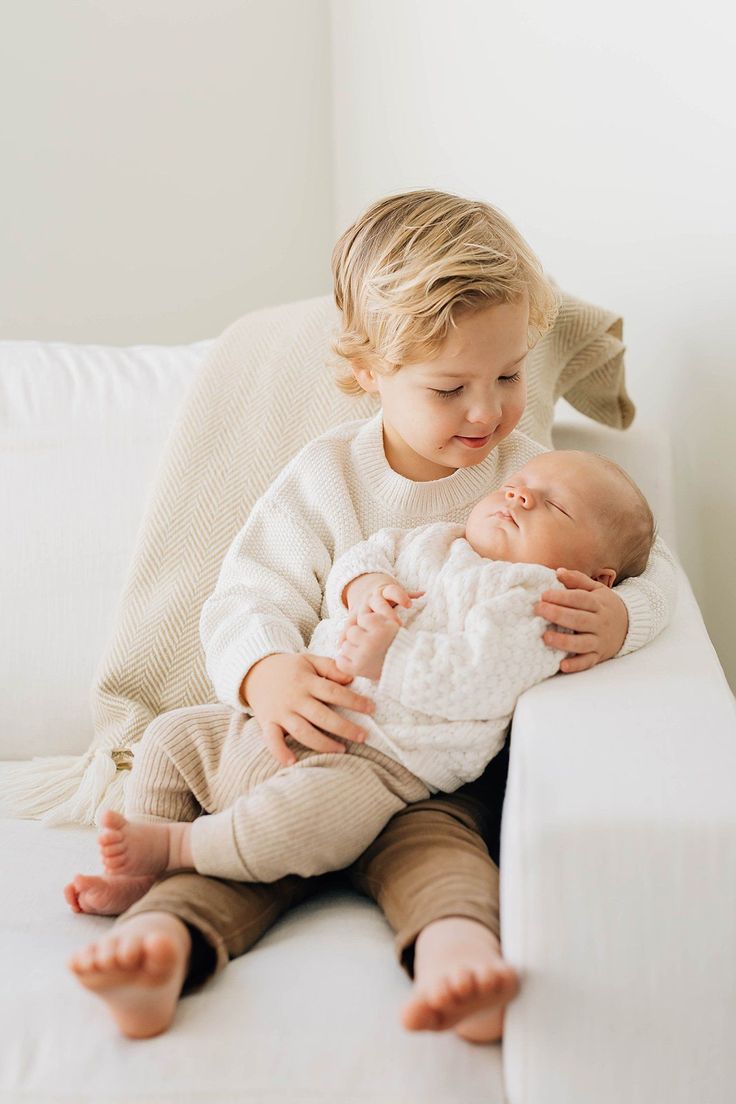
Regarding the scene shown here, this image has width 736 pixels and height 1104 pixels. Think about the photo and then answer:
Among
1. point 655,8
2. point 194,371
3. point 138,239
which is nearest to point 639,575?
point 194,371

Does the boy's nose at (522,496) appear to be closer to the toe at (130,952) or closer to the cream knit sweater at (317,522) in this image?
the cream knit sweater at (317,522)

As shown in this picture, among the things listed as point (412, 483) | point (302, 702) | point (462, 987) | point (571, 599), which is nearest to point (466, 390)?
point (412, 483)

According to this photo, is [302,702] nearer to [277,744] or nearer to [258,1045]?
[277,744]

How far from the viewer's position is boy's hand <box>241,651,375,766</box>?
1041 millimetres

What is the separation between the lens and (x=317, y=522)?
4.12ft

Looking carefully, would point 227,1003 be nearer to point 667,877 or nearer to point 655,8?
point 667,877

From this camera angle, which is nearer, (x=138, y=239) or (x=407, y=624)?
(x=407, y=624)

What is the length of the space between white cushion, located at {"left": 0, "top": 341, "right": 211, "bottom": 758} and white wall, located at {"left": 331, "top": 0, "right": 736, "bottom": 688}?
68cm

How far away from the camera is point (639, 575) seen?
1.18 meters

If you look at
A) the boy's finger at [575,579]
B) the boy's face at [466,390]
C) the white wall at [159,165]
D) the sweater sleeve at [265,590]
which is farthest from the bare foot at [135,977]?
the white wall at [159,165]

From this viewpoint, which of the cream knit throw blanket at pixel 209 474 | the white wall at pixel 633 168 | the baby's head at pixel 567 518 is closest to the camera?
the baby's head at pixel 567 518

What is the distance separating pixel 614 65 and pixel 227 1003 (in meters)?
1.40

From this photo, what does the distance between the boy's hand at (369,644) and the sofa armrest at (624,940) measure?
0.86 feet

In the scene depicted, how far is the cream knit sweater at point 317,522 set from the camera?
47.3 inches
